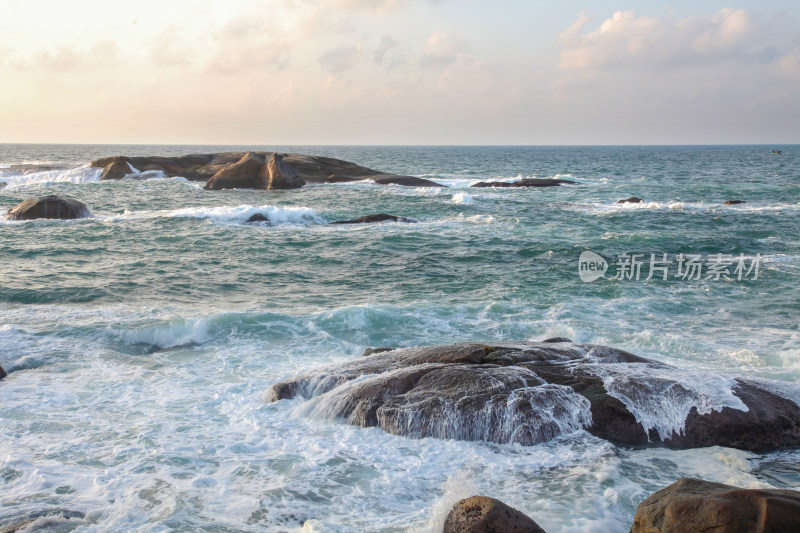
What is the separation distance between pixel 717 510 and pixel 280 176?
134ft

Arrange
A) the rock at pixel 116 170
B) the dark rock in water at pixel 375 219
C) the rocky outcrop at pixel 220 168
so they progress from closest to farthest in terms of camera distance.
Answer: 1. the dark rock in water at pixel 375 219
2. the rocky outcrop at pixel 220 168
3. the rock at pixel 116 170

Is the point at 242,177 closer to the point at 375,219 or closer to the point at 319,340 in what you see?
the point at 375,219

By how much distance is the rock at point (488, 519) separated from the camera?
16.4 feet

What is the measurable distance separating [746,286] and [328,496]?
14300 millimetres

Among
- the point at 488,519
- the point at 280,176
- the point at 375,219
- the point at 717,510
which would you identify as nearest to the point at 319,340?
the point at 488,519

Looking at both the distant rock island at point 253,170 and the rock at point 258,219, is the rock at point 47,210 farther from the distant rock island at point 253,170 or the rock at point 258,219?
the distant rock island at point 253,170

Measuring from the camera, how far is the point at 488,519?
16.5 ft

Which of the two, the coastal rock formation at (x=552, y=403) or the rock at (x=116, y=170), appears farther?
the rock at (x=116, y=170)

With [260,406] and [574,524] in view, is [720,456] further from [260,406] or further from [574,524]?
[260,406]

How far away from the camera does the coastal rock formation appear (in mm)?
7321

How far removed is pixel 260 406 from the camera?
858cm

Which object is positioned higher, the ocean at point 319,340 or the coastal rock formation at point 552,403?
the coastal rock formation at point 552,403

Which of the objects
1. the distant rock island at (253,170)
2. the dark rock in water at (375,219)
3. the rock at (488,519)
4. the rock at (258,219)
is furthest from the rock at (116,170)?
the rock at (488,519)

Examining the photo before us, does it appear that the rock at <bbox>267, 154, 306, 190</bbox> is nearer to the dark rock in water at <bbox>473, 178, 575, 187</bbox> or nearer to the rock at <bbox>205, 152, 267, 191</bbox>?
the rock at <bbox>205, 152, 267, 191</bbox>
